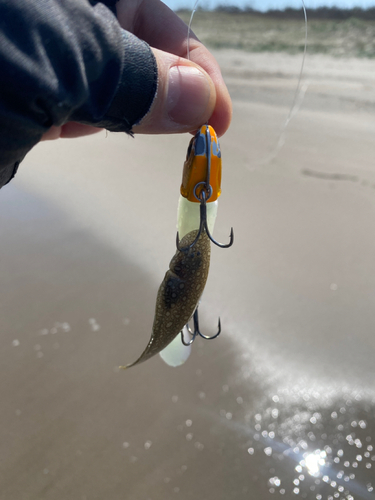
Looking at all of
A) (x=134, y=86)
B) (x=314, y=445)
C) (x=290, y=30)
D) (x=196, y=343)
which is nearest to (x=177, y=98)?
(x=134, y=86)

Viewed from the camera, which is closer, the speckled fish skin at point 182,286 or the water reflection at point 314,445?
the speckled fish skin at point 182,286

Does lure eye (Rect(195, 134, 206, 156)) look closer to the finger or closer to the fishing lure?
the fishing lure

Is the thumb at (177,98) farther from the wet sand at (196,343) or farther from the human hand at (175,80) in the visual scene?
the wet sand at (196,343)

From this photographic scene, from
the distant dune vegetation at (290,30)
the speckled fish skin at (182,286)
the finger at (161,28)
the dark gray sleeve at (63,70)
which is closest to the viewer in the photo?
the dark gray sleeve at (63,70)

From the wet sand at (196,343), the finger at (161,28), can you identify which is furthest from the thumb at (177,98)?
the wet sand at (196,343)

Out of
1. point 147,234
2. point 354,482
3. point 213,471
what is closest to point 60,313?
point 147,234

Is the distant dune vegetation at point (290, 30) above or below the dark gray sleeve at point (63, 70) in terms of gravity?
below

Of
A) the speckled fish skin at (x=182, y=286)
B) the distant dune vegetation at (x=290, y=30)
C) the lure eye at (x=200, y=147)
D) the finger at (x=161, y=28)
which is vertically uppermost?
the finger at (x=161, y=28)

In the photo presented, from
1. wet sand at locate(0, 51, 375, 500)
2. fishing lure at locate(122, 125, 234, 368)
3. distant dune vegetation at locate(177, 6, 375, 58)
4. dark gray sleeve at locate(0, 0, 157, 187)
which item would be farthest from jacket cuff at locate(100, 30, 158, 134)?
distant dune vegetation at locate(177, 6, 375, 58)

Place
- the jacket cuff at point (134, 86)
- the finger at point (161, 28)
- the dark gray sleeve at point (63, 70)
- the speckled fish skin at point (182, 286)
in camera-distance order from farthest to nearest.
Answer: the finger at point (161, 28)
the speckled fish skin at point (182, 286)
the jacket cuff at point (134, 86)
the dark gray sleeve at point (63, 70)
